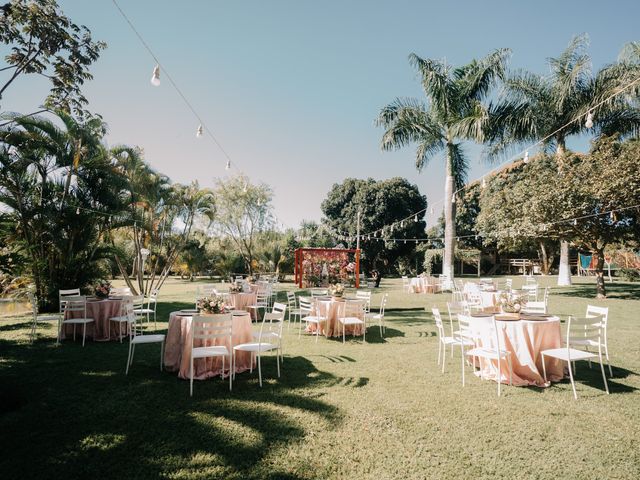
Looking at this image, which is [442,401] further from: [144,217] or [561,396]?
[144,217]

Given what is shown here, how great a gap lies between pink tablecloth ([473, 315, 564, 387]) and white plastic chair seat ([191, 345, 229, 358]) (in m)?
3.82

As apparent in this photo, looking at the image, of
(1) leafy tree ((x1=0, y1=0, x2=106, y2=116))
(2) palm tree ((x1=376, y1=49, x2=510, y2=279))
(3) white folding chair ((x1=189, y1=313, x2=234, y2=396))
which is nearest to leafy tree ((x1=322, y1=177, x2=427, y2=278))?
(2) palm tree ((x1=376, y1=49, x2=510, y2=279))

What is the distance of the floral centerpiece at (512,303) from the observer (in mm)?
5547

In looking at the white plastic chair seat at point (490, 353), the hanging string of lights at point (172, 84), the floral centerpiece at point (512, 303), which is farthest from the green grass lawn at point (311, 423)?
the hanging string of lights at point (172, 84)

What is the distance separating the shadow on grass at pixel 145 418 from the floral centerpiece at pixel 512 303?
8.36 ft

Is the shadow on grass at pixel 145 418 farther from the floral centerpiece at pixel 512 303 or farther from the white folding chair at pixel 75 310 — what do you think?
the floral centerpiece at pixel 512 303

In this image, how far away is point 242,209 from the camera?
2716 cm

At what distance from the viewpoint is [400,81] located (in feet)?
58.1

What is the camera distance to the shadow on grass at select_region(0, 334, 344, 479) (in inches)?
120

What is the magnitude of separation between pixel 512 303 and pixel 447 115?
14.3 metres

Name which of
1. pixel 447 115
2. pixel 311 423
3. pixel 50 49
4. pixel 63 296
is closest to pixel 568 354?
pixel 311 423

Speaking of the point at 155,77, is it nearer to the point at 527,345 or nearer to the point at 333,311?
the point at 333,311

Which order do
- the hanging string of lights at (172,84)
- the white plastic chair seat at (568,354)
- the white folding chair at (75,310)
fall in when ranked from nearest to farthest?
the white plastic chair seat at (568,354)
the hanging string of lights at (172,84)
the white folding chair at (75,310)

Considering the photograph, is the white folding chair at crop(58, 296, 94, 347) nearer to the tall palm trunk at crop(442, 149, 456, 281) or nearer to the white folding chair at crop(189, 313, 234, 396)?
the white folding chair at crop(189, 313, 234, 396)
